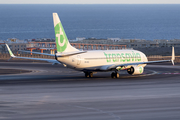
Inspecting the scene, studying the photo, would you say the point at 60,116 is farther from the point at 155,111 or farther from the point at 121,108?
the point at 155,111

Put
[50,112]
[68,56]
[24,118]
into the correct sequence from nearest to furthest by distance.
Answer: [24,118], [50,112], [68,56]

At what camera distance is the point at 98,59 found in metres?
50.0

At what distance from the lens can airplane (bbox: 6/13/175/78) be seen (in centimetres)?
4444

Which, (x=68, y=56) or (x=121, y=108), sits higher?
(x=68, y=56)

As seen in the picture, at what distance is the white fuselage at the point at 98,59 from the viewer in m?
46.2

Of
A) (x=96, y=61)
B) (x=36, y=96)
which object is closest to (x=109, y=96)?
(x=36, y=96)

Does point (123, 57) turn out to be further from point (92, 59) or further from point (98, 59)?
point (92, 59)

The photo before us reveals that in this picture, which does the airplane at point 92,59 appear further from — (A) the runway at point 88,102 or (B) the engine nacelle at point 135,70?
(A) the runway at point 88,102

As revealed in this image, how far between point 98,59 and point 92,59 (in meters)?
1.29

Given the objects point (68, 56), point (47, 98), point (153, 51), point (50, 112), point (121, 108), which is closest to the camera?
point (50, 112)

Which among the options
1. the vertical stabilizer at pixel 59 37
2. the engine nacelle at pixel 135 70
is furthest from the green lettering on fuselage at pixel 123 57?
the vertical stabilizer at pixel 59 37

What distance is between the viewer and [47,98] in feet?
103

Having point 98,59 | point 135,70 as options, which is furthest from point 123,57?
point 98,59

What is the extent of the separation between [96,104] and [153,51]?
10525cm
